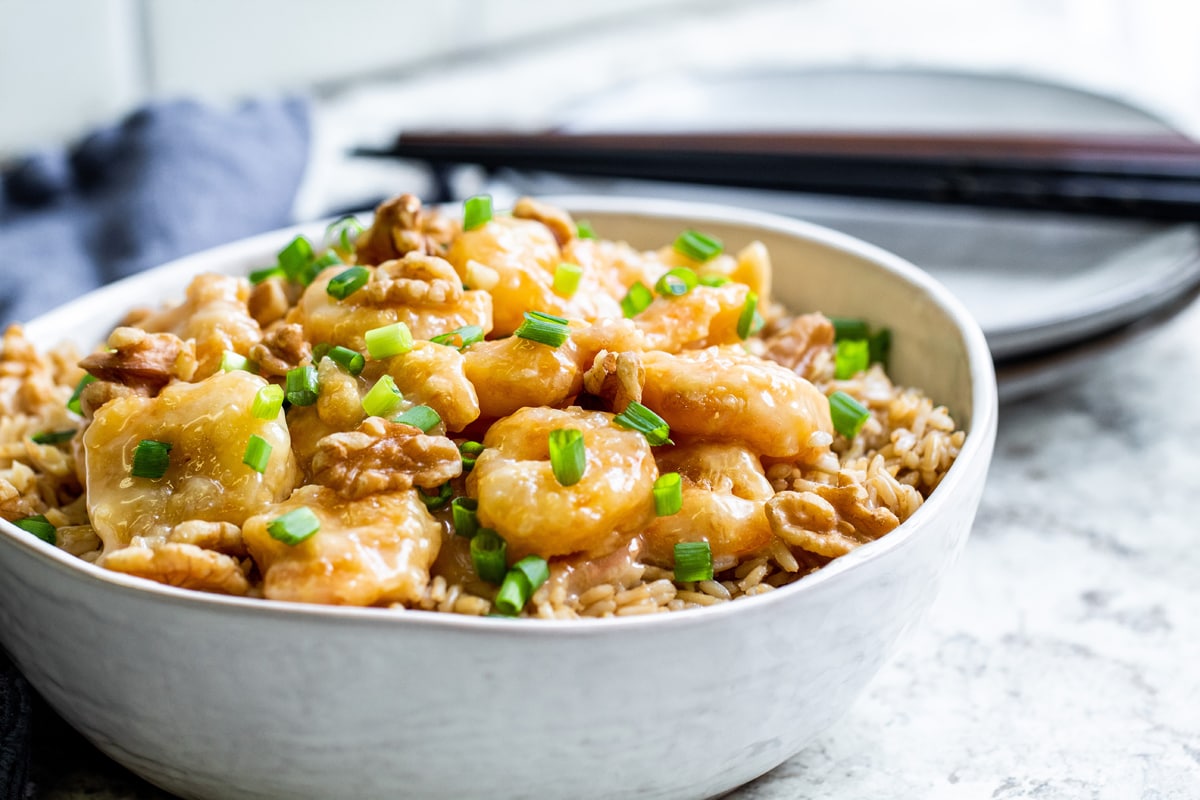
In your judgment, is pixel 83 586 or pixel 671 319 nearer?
pixel 83 586

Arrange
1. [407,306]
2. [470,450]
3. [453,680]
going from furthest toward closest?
[407,306] → [470,450] → [453,680]

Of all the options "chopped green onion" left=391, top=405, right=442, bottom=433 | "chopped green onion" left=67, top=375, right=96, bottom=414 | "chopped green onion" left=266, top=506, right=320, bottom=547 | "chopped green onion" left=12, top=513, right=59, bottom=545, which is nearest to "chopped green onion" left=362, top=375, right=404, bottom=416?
"chopped green onion" left=391, top=405, right=442, bottom=433

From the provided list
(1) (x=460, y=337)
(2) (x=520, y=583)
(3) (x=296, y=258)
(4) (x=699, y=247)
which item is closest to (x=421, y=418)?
(1) (x=460, y=337)

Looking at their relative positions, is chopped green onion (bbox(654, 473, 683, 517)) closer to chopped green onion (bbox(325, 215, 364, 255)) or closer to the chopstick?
chopped green onion (bbox(325, 215, 364, 255))

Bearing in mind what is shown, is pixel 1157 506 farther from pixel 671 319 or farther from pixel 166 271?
pixel 166 271

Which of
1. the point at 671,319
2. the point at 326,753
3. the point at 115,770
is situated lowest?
the point at 115,770

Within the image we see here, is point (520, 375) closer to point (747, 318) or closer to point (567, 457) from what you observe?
point (567, 457)

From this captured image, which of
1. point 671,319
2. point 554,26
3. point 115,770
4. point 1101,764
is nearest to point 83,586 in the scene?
point 115,770
